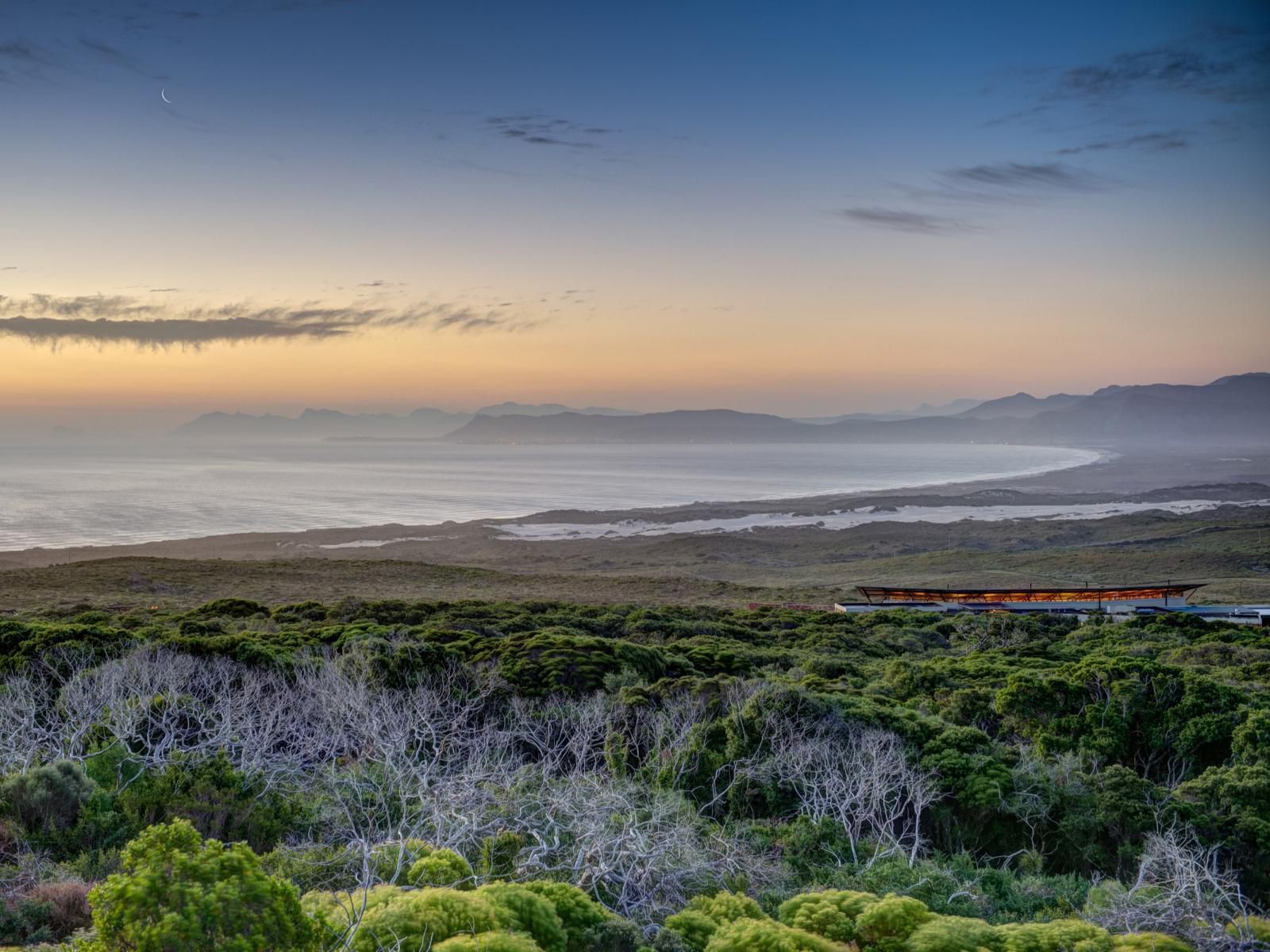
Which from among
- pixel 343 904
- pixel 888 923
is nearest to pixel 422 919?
pixel 343 904

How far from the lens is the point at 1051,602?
31.3 metres

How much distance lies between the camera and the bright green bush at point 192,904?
365cm

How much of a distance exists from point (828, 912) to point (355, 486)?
114484mm

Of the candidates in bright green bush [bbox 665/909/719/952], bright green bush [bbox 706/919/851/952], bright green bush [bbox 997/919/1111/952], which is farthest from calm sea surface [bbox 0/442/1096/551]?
bright green bush [bbox 997/919/1111/952]

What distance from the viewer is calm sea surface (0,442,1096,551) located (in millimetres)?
72312

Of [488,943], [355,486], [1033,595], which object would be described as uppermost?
[488,943]

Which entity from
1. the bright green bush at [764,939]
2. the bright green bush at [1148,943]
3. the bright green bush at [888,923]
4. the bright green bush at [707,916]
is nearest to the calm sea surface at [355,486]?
the bright green bush at [707,916]

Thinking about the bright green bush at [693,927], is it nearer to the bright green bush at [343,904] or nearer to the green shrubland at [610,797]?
the green shrubland at [610,797]

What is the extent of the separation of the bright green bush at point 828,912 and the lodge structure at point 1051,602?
23672 mm

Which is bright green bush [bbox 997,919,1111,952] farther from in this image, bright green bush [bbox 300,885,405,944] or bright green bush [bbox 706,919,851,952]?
bright green bush [bbox 300,885,405,944]

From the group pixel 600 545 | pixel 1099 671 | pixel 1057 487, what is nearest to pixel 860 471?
pixel 1057 487

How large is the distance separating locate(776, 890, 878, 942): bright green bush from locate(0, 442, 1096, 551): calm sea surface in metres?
63.0

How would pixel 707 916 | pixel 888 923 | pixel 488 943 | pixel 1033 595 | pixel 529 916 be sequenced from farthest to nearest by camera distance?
pixel 1033 595, pixel 707 916, pixel 888 923, pixel 529 916, pixel 488 943

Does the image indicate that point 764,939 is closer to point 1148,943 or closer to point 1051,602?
point 1148,943
